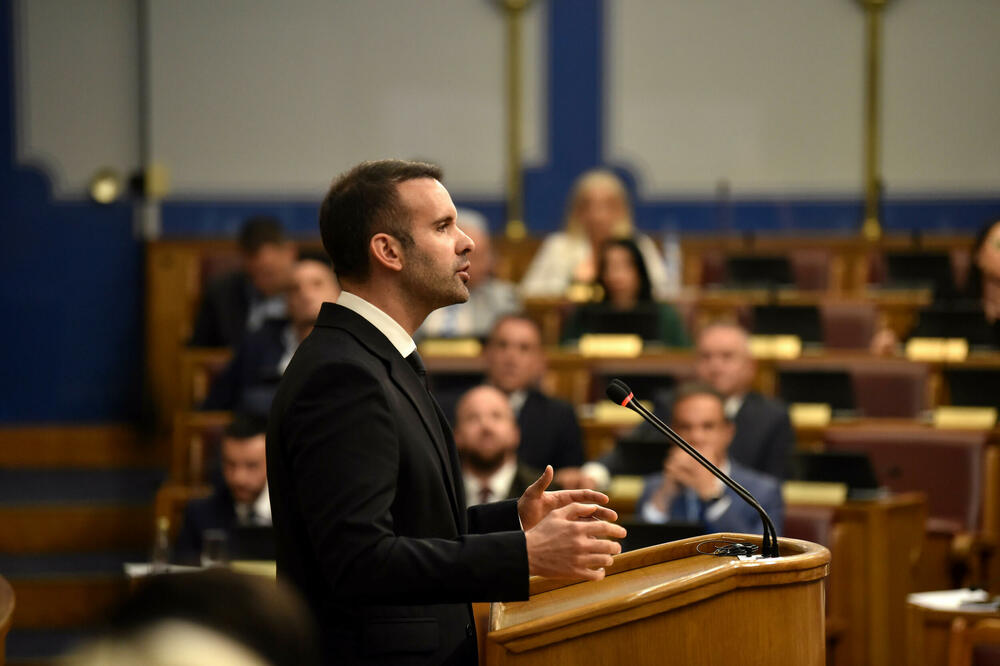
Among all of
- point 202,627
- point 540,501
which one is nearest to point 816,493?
point 540,501

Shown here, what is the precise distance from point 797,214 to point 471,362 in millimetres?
2665

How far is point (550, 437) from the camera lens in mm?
3492

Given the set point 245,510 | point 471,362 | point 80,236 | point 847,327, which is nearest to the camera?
point 245,510

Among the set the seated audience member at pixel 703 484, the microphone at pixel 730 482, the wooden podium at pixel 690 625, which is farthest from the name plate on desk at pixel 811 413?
the wooden podium at pixel 690 625

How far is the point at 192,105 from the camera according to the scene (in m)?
6.00

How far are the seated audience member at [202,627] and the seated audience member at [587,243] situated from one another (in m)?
4.04

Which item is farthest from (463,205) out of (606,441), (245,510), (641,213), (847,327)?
(245,510)

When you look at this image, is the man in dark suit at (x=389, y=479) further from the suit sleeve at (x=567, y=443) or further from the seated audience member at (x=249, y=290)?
the seated audience member at (x=249, y=290)

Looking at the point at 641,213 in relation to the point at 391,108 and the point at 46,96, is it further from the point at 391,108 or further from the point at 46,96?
the point at 46,96

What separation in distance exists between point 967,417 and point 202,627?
3.30 metres

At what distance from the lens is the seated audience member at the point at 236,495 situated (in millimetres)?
2975

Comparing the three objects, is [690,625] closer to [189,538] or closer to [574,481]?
[574,481]

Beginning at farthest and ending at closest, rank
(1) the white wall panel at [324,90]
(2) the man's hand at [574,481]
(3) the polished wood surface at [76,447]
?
(1) the white wall panel at [324,90], (3) the polished wood surface at [76,447], (2) the man's hand at [574,481]

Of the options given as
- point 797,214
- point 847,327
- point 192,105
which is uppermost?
point 192,105
